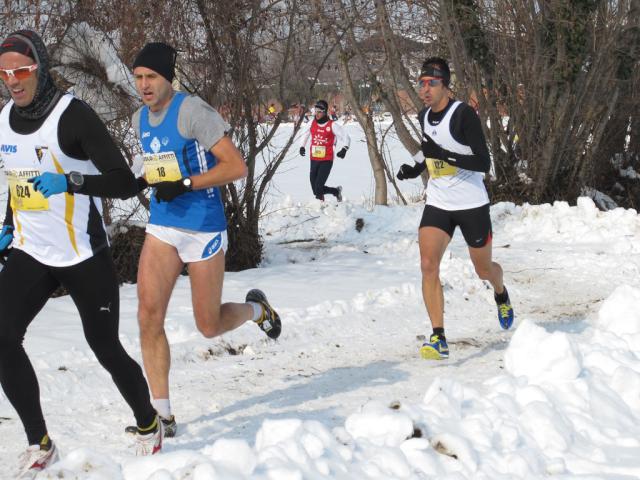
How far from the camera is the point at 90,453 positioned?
152 inches

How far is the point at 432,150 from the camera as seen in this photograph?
20.5ft

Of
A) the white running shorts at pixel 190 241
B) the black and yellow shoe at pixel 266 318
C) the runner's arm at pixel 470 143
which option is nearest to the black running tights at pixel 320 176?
the runner's arm at pixel 470 143

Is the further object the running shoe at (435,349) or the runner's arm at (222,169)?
the running shoe at (435,349)

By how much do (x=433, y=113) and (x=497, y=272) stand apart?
130 centimetres

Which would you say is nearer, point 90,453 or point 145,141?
point 90,453

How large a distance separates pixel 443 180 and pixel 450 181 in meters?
0.05

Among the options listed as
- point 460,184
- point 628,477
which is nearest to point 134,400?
point 628,477

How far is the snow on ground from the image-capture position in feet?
12.5

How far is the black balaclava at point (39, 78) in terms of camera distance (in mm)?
3924

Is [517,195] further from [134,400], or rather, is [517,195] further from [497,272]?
[134,400]

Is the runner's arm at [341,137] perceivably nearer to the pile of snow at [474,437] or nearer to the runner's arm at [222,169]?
the pile of snow at [474,437]

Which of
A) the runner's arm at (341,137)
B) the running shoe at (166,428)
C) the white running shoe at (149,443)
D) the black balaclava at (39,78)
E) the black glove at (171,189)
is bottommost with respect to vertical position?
the running shoe at (166,428)

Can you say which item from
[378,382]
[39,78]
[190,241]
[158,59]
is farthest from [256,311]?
[39,78]

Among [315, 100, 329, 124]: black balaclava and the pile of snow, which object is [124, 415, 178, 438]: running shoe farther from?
[315, 100, 329, 124]: black balaclava
